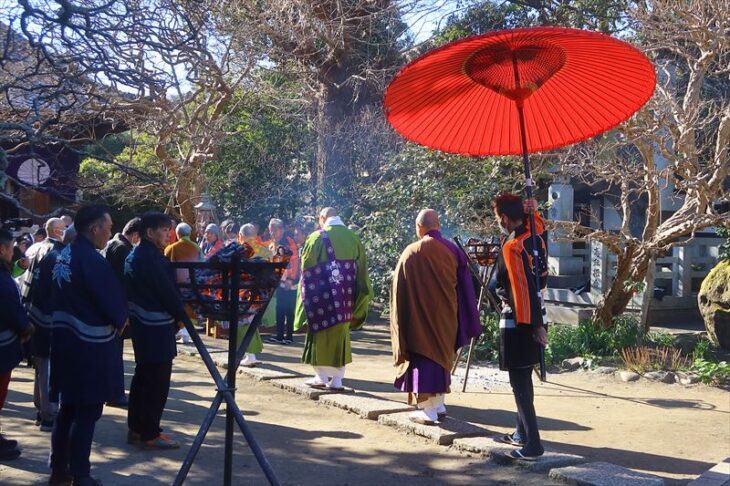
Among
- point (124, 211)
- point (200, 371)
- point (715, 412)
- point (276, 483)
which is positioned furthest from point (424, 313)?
point (124, 211)

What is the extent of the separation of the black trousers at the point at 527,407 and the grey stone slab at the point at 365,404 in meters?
1.81

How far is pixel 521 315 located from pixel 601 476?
45.4 inches

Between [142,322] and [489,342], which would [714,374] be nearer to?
[489,342]


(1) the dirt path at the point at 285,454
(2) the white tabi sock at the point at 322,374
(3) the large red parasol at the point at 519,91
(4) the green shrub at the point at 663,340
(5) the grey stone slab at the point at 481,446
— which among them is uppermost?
(3) the large red parasol at the point at 519,91

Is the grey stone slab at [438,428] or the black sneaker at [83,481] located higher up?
the grey stone slab at [438,428]

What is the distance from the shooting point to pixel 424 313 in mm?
6539

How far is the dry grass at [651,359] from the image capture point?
30.6 feet

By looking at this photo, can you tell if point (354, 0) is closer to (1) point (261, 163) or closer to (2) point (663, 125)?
(1) point (261, 163)

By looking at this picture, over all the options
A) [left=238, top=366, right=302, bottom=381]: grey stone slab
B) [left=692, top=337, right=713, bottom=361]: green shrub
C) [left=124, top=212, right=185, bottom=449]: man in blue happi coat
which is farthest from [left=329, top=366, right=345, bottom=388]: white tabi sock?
[left=692, top=337, right=713, bottom=361]: green shrub

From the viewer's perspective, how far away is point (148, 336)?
5906 mm

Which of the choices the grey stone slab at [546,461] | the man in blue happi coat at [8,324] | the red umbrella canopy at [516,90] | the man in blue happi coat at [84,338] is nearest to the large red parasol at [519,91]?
the red umbrella canopy at [516,90]

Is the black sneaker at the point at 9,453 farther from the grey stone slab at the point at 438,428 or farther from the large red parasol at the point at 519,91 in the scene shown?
the large red parasol at the point at 519,91

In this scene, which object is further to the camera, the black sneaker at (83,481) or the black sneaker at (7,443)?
the black sneaker at (7,443)

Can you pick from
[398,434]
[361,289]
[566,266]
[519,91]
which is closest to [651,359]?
[361,289]
